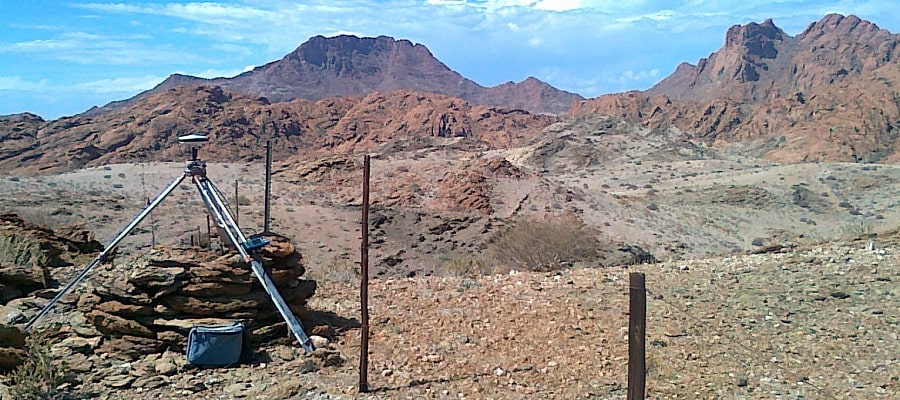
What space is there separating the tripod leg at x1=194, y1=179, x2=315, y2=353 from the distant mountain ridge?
373 feet

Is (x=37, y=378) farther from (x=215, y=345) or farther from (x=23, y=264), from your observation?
(x=23, y=264)

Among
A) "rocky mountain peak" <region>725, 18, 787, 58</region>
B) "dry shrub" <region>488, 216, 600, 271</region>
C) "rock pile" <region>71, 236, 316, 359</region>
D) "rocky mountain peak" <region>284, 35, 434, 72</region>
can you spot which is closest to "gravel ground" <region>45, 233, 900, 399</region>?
"rock pile" <region>71, 236, 316, 359</region>

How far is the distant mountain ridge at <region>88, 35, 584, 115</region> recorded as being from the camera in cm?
12731

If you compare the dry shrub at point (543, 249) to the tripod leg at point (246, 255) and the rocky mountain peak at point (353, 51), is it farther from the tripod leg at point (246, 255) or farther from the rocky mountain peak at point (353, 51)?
the rocky mountain peak at point (353, 51)

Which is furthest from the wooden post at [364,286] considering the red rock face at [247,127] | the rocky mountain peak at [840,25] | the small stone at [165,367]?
the rocky mountain peak at [840,25]

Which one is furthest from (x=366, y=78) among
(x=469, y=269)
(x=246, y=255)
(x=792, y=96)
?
(x=246, y=255)

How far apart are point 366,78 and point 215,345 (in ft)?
456

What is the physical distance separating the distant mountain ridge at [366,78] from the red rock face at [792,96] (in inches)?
1044

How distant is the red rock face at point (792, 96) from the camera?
172 ft

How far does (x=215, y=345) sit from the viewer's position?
6.36 m

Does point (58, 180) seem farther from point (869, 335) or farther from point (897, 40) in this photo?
point (897, 40)

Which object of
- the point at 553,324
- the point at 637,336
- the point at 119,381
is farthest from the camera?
the point at 553,324

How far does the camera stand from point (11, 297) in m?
8.38

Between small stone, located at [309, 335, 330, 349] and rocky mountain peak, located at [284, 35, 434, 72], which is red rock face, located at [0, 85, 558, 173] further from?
Result: rocky mountain peak, located at [284, 35, 434, 72]
